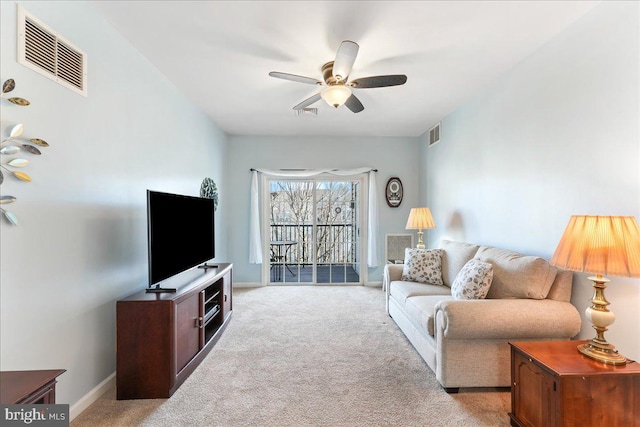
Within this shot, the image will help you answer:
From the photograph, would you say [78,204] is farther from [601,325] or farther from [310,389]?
[601,325]

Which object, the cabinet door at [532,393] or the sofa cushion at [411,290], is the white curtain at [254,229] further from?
the cabinet door at [532,393]

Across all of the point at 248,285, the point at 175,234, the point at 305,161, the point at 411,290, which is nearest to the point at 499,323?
the point at 411,290

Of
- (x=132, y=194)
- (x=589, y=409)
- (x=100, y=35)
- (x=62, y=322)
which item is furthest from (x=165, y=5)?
(x=589, y=409)

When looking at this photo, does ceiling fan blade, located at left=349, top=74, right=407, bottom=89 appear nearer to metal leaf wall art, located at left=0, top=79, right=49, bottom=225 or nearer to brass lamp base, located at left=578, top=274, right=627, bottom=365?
brass lamp base, located at left=578, top=274, right=627, bottom=365

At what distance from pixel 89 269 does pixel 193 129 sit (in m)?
2.23

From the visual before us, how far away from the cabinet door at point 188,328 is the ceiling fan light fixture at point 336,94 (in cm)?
201

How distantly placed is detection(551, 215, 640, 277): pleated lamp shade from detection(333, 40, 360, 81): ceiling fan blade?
169 centimetres

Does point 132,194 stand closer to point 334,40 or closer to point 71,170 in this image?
point 71,170

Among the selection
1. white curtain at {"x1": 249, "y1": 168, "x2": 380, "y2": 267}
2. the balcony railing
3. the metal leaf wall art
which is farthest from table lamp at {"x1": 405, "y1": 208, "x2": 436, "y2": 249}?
the metal leaf wall art

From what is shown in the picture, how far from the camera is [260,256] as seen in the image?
16.9ft

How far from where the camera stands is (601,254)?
1.51 meters


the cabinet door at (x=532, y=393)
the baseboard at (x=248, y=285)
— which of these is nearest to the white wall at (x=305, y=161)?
the baseboard at (x=248, y=285)

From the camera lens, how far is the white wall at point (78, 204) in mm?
1520

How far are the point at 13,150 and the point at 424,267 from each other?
3441 millimetres
